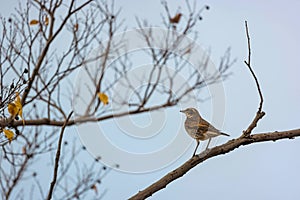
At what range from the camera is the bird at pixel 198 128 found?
53.7 inches

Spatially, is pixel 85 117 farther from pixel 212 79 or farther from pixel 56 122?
pixel 212 79

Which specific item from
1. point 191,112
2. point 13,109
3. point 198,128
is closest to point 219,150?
point 198,128

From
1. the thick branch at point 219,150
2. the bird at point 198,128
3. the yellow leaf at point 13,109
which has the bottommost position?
the thick branch at point 219,150

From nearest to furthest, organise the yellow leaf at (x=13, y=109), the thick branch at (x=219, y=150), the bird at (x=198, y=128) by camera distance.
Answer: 1. the thick branch at (x=219, y=150)
2. the yellow leaf at (x=13, y=109)
3. the bird at (x=198, y=128)

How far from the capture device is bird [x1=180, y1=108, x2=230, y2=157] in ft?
4.48

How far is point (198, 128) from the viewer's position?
4.61ft

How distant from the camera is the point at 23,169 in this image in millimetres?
2650

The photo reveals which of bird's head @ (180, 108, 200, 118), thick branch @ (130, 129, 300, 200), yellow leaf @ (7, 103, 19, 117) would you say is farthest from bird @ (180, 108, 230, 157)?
yellow leaf @ (7, 103, 19, 117)

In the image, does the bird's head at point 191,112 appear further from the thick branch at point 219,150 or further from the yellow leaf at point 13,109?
the yellow leaf at point 13,109

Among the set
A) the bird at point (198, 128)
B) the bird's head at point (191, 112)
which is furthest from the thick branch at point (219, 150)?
the bird's head at point (191, 112)

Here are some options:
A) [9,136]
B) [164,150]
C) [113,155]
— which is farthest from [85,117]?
[9,136]

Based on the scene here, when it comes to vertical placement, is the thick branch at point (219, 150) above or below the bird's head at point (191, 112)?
below

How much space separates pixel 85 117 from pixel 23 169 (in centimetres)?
61

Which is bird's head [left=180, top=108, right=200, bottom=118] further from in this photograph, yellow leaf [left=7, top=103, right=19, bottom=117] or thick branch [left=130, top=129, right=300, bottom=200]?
yellow leaf [left=7, top=103, right=19, bottom=117]
